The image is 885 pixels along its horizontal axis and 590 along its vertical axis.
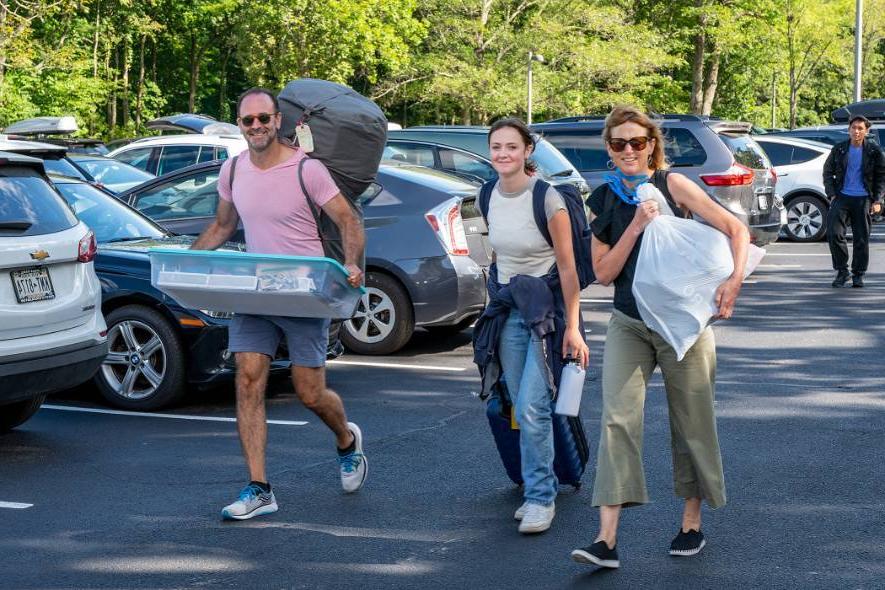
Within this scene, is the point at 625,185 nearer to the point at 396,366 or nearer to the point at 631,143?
the point at 631,143

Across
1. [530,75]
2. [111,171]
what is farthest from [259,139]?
[530,75]

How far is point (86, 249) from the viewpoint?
23.4 feet

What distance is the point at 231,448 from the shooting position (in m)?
7.09

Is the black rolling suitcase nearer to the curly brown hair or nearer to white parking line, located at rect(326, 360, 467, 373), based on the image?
the curly brown hair

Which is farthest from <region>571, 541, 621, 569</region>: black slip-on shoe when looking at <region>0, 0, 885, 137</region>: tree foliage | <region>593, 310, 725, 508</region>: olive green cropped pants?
<region>0, 0, 885, 137</region>: tree foliage

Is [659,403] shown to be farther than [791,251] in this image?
No

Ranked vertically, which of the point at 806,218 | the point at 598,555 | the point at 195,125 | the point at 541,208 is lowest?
the point at 598,555

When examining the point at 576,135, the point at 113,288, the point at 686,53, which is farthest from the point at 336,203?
the point at 686,53

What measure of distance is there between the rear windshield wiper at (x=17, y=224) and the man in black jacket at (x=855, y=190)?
947cm

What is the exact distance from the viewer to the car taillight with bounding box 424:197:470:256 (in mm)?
9938

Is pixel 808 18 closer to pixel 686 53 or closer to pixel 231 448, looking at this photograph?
pixel 686 53

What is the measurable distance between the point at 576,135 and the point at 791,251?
419 cm

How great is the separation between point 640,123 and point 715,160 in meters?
10.8

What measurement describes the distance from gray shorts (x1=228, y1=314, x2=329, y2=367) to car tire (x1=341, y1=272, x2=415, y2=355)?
4.20 metres
